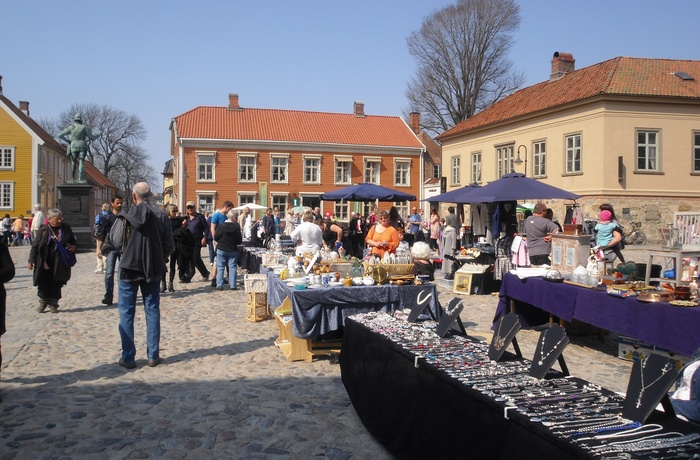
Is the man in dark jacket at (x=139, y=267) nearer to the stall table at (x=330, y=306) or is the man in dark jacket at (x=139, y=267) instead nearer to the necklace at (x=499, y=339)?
the stall table at (x=330, y=306)

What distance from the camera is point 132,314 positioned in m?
6.05

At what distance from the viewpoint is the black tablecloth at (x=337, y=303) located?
614 cm

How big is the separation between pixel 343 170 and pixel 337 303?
3838cm

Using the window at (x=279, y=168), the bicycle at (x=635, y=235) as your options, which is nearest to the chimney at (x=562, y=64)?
the bicycle at (x=635, y=235)

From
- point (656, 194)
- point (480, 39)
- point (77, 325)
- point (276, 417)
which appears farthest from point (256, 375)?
point (480, 39)

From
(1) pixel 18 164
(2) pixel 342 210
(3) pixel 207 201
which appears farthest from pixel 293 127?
(1) pixel 18 164

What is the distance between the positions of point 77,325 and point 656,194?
2374 cm

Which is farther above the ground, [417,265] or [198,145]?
[198,145]

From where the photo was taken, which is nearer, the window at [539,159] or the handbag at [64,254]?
the handbag at [64,254]

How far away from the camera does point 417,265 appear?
27.2 feet

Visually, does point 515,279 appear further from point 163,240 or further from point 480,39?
point 480,39

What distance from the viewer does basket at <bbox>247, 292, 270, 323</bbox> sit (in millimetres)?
8734

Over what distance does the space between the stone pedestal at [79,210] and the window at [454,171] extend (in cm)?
2111

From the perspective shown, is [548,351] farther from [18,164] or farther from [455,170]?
[18,164]
